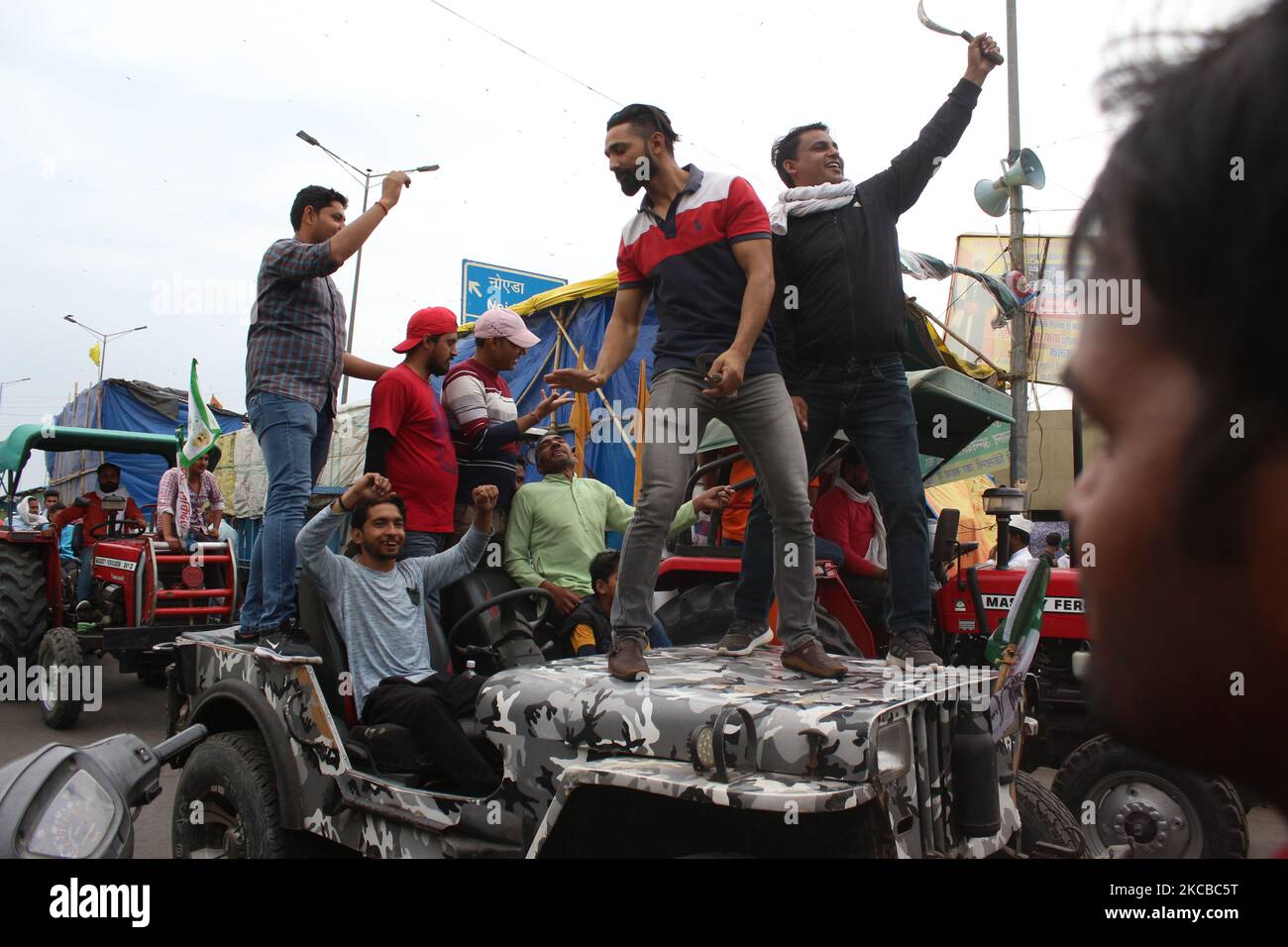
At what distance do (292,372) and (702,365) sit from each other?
6.68 ft

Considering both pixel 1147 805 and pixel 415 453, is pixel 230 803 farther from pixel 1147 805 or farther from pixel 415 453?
pixel 1147 805

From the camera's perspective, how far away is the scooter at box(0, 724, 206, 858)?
1483mm

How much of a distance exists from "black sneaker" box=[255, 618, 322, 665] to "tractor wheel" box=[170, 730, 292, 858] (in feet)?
1.23

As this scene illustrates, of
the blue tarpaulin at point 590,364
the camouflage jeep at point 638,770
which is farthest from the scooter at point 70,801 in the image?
the blue tarpaulin at point 590,364

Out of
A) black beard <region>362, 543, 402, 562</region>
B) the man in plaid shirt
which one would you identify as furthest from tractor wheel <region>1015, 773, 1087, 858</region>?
the man in plaid shirt

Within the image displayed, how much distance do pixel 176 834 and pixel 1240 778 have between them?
4.51 m

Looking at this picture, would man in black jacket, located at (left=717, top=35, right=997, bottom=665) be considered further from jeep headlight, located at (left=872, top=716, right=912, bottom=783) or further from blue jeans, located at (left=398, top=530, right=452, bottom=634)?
blue jeans, located at (left=398, top=530, right=452, bottom=634)

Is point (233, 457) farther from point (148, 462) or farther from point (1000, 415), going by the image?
point (1000, 415)

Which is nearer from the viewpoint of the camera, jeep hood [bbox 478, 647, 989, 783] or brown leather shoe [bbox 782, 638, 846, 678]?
jeep hood [bbox 478, 647, 989, 783]

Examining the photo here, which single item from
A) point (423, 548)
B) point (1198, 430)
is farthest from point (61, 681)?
point (1198, 430)

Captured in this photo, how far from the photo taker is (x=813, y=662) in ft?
10.7

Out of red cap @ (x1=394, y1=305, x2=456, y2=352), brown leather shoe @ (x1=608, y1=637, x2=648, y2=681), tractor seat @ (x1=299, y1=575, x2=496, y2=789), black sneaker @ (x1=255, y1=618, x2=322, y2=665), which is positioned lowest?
tractor seat @ (x1=299, y1=575, x2=496, y2=789)

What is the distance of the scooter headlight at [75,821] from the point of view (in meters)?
1.49
